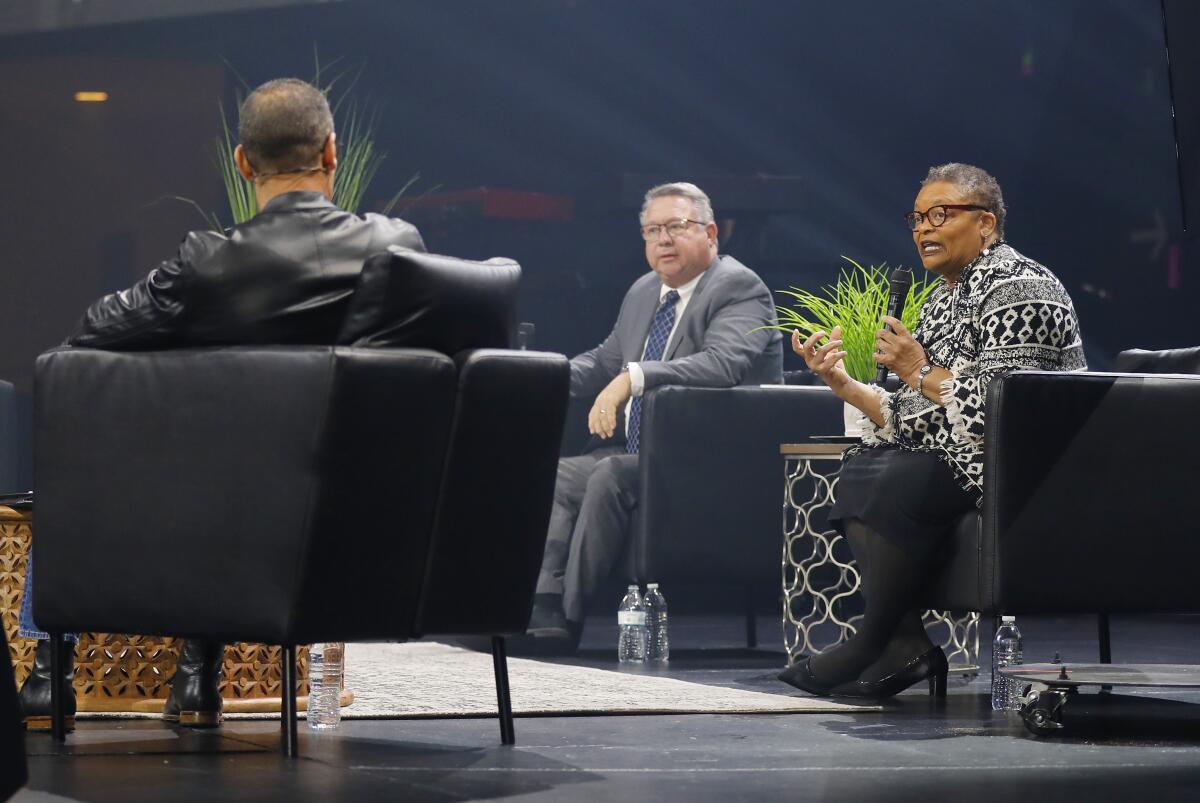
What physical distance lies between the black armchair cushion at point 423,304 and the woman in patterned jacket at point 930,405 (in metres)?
1.18

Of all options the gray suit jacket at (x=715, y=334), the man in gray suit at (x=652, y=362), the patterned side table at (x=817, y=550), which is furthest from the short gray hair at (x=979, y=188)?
the gray suit jacket at (x=715, y=334)

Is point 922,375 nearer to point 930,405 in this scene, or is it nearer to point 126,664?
point 930,405

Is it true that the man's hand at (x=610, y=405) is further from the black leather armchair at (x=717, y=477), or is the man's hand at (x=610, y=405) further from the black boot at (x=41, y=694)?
the black boot at (x=41, y=694)

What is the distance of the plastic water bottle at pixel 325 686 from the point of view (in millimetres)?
3105

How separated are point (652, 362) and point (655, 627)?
2.53 feet

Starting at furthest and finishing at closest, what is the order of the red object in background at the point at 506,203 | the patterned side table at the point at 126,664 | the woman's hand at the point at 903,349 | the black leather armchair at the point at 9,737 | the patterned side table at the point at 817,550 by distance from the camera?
the red object in background at the point at 506,203
the patterned side table at the point at 817,550
the woman's hand at the point at 903,349
the patterned side table at the point at 126,664
the black leather armchair at the point at 9,737

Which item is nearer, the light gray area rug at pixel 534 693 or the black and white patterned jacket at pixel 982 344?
the light gray area rug at pixel 534 693

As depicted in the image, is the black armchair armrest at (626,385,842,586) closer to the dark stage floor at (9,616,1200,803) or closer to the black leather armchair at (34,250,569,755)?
the dark stage floor at (9,616,1200,803)

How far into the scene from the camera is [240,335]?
2.59 m

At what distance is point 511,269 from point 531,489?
370 mm

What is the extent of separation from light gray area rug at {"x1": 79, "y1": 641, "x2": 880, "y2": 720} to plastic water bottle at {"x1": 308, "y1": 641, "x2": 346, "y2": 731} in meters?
0.09

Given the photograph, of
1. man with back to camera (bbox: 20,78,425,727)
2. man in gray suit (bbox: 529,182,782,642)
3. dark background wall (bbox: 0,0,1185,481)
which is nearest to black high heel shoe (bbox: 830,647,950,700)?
man in gray suit (bbox: 529,182,782,642)

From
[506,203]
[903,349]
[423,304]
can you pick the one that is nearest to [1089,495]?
[903,349]

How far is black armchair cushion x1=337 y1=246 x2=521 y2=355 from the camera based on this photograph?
2600mm
